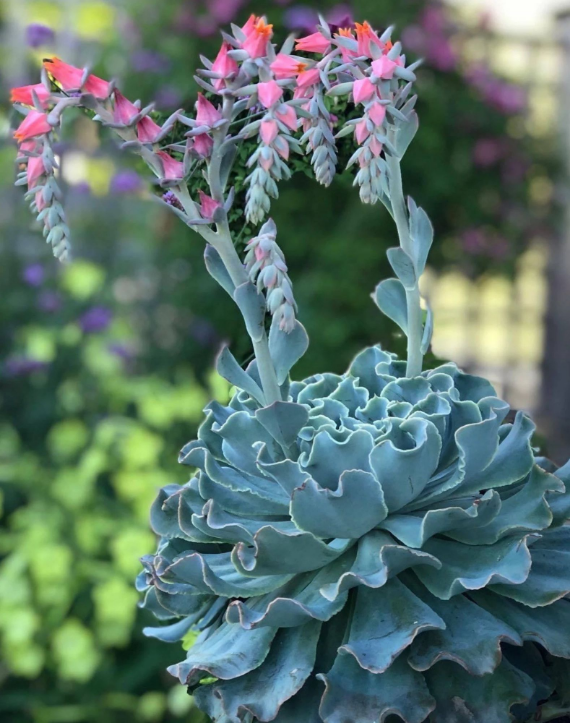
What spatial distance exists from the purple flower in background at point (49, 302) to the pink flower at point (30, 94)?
6.57 feet

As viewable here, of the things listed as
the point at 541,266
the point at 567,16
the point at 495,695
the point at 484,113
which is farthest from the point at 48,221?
the point at 567,16

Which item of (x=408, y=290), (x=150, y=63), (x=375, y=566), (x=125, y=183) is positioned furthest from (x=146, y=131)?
(x=150, y=63)

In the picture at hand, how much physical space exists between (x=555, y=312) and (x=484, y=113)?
4.75ft

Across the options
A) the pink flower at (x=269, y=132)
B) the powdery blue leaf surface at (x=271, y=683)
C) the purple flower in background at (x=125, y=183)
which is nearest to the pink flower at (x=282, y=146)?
the pink flower at (x=269, y=132)

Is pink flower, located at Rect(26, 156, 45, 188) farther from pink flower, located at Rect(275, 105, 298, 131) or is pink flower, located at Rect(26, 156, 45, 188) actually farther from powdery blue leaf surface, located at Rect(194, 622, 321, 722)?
powdery blue leaf surface, located at Rect(194, 622, 321, 722)

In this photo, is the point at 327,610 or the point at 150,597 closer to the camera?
the point at 327,610

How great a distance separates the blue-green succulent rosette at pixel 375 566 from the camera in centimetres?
55

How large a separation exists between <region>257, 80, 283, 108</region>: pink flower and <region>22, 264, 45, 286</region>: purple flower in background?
6.89ft

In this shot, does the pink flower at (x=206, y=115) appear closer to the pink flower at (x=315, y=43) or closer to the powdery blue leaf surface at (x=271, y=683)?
the pink flower at (x=315, y=43)

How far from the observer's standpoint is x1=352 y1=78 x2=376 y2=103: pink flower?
52 cm

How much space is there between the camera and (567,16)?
12.9ft

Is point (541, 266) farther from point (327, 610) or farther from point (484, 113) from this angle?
point (327, 610)

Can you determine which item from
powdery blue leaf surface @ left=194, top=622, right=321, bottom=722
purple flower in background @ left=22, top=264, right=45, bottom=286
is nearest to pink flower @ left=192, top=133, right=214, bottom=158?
powdery blue leaf surface @ left=194, top=622, right=321, bottom=722

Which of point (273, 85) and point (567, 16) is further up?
point (273, 85)
